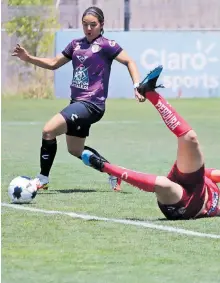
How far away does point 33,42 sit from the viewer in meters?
34.4

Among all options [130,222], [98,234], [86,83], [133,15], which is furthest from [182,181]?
[133,15]

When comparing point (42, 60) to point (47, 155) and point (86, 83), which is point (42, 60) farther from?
point (47, 155)

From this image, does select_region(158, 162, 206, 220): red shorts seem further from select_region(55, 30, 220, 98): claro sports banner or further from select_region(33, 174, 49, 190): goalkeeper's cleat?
select_region(55, 30, 220, 98): claro sports banner

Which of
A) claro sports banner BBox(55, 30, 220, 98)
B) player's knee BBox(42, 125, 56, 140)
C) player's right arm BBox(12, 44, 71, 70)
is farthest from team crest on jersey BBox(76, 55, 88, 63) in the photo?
claro sports banner BBox(55, 30, 220, 98)

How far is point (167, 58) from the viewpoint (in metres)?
32.1

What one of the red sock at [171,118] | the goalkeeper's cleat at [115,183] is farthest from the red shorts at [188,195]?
the goalkeeper's cleat at [115,183]

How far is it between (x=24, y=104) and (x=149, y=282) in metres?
24.1

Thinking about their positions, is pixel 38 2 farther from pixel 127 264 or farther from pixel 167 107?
pixel 127 264

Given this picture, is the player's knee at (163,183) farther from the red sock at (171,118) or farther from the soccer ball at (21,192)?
the soccer ball at (21,192)

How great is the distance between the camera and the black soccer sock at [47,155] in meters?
12.1

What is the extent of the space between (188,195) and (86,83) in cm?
296

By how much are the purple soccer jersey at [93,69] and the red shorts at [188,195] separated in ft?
8.94

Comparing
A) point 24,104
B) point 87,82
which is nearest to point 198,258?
point 87,82

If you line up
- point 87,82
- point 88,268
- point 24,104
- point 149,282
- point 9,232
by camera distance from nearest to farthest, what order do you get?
point 149,282 < point 88,268 < point 9,232 < point 87,82 < point 24,104
